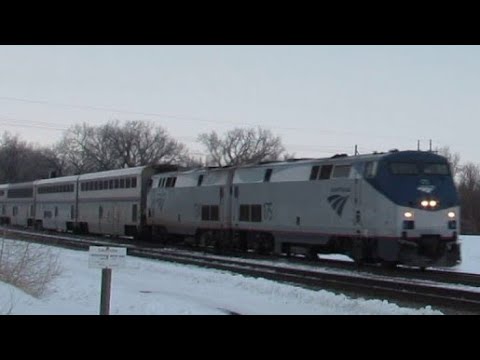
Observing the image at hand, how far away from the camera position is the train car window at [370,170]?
20594 millimetres

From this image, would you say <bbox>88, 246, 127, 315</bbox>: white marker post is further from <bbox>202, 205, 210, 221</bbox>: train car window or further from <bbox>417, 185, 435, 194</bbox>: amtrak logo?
<bbox>202, 205, 210, 221</bbox>: train car window

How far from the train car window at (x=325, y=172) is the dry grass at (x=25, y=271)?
9.69 m

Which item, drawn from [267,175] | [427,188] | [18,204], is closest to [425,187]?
[427,188]

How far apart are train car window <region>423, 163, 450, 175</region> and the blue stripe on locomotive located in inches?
5.0

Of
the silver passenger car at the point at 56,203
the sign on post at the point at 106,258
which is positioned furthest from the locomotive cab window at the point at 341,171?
the silver passenger car at the point at 56,203

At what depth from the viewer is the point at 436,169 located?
2133 centimetres

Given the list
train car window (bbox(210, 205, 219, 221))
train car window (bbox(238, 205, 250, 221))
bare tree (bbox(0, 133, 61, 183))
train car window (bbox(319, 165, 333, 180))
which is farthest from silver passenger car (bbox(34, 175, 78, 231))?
bare tree (bbox(0, 133, 61, 183))

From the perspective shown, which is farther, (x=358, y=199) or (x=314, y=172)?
(x=314, y=172)

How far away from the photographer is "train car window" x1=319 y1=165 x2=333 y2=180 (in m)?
22.6

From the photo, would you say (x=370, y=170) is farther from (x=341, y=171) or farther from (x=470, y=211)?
(x=470, y=211)

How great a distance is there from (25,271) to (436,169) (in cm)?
1276
